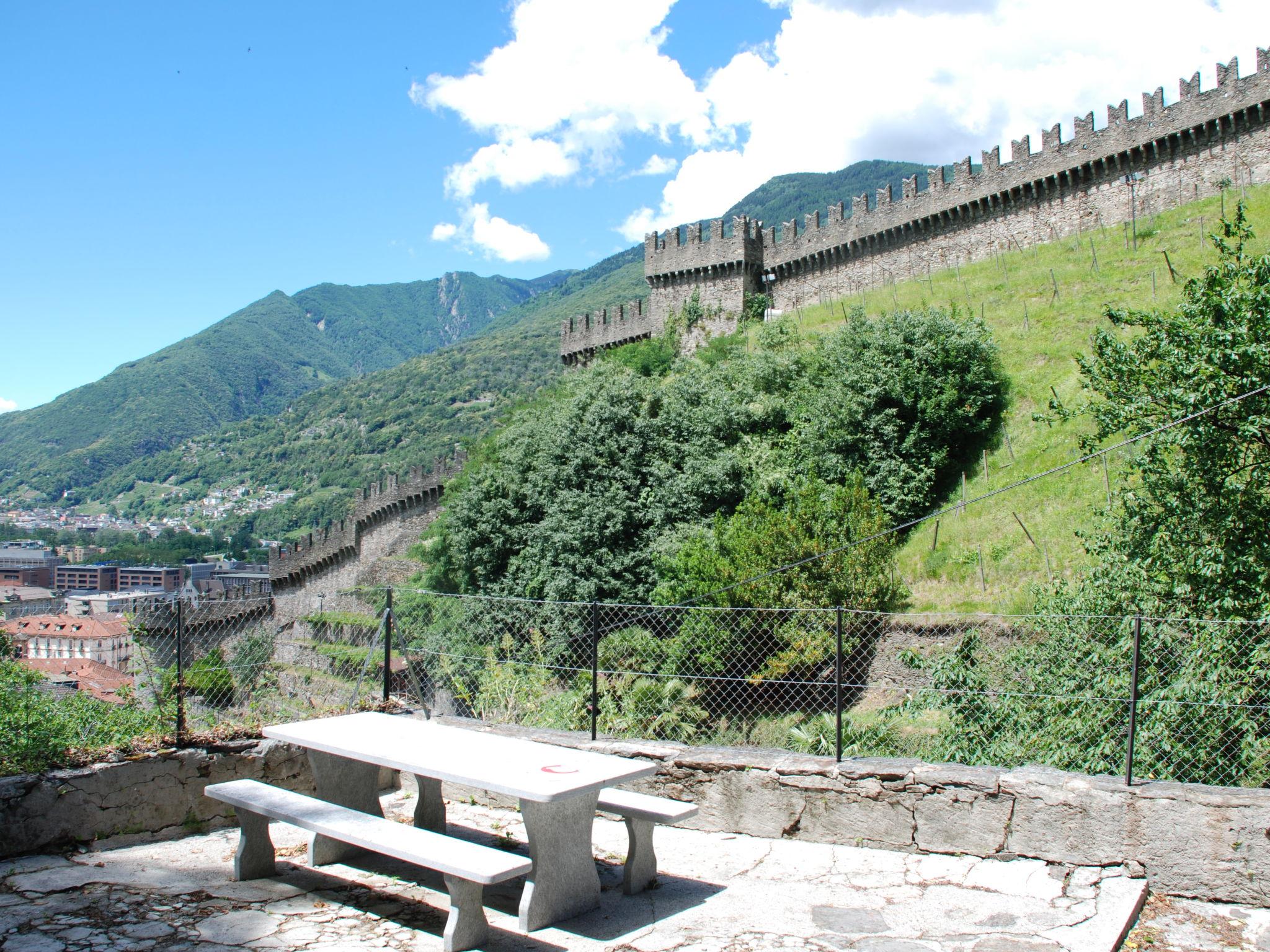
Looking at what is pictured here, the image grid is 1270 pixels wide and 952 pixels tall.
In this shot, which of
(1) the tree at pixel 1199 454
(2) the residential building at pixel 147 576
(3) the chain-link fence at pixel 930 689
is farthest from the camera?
(2) the residential building at pixel 147 576

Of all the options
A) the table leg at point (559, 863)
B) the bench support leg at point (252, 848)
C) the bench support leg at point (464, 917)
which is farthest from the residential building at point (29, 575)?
the bench support leg at point (464, 917)

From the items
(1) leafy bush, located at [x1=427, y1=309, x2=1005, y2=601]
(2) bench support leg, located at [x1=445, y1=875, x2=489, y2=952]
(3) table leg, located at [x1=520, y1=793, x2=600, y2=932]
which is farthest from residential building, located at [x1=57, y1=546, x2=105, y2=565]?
(2) bench support leg, located at [x1=445, y1=875, x2=489, y2=952]

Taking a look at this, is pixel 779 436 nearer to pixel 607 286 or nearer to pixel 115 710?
pixel 115 710

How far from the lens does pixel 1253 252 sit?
2070cm

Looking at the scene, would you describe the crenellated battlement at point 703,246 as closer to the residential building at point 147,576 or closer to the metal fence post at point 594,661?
the metal fence post at point 594,661

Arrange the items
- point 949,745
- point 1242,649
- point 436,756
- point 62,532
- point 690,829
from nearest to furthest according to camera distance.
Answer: point 436,756, point 690,829, point 1242,649, point 949,745, point 62,532

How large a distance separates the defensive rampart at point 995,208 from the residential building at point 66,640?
87.7 ft

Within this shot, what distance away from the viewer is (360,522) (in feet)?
125

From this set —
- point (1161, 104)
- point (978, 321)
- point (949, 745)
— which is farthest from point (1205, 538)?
point (1161, 104)

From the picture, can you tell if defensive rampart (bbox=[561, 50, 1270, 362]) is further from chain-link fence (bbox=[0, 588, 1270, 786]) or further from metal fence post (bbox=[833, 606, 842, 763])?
metal fence post (bbox=[833, 606, 842, 763])

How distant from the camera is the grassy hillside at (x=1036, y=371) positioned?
55.8 ft

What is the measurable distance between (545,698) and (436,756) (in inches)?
210

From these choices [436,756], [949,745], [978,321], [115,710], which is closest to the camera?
[436,756]

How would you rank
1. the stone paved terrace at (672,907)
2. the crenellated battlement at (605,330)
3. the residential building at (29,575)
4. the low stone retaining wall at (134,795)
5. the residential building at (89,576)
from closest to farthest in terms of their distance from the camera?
the stone paved terrace at (672,907), the low stone retaining wall at (134,795), the crenellated battlement at (605,330), the residential building at (29,575), the residential building at (89,576)
